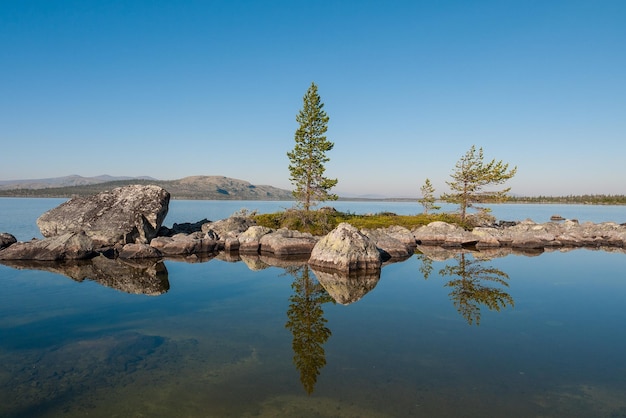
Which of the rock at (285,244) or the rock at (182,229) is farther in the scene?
the rock at (182,229)

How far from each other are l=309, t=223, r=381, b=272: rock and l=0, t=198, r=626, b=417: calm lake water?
93.2 inches

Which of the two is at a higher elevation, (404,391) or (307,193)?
(307,193)

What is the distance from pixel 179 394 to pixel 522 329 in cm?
1131

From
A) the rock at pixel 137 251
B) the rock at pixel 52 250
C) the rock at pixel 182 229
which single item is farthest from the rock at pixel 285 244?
the rock at pixel 52 250

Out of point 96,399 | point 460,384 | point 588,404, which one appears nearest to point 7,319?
point 96,399

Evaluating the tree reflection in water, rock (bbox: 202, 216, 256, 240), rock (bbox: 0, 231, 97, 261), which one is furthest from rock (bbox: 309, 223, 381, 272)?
rock (bbox: 0, 231, 97, 261)

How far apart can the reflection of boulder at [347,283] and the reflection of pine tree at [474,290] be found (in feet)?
13.6

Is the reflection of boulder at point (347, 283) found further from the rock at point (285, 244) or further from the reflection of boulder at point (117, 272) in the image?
the reflection of boulder at point (117, 272)

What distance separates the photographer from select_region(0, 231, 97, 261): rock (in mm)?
25391

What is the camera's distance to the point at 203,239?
31391 millimetres

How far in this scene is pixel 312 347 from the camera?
11258mm

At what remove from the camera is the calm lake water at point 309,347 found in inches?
323

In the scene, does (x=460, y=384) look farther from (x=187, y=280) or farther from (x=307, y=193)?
(x=307, y=193)

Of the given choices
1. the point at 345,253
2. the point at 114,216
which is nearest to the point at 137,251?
the point at 114,216
